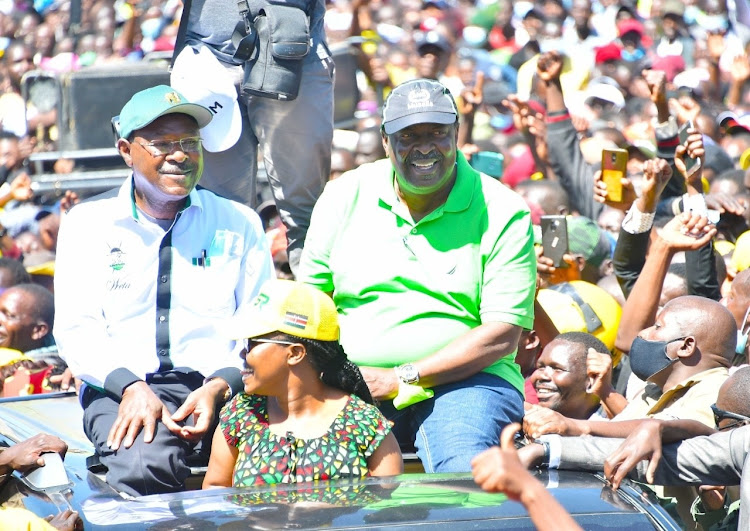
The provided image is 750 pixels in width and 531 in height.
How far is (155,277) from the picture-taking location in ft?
14.1

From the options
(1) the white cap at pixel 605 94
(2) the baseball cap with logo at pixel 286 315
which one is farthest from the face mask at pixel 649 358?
(1) the white cap at pixel 605 94

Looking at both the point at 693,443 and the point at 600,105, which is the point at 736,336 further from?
the point at 600,105

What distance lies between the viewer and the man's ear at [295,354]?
3773mm

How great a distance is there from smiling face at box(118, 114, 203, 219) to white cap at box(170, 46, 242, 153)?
502 mm

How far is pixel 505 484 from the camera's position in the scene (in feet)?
8.23

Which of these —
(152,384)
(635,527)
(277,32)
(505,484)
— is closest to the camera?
(505,484)

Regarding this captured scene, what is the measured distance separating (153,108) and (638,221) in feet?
9.06

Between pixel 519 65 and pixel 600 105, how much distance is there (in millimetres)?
2057

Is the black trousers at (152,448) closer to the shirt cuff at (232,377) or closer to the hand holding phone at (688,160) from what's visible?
the shirt cuff at (232,377)

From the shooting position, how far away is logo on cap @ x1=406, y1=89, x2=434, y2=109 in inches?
170

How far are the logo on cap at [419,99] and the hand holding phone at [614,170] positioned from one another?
240 cm

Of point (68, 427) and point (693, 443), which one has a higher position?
point (693, 443)

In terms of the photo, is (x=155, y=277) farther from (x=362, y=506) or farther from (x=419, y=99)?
(x=362, y=506)

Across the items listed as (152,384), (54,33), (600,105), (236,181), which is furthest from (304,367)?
(54,33)
